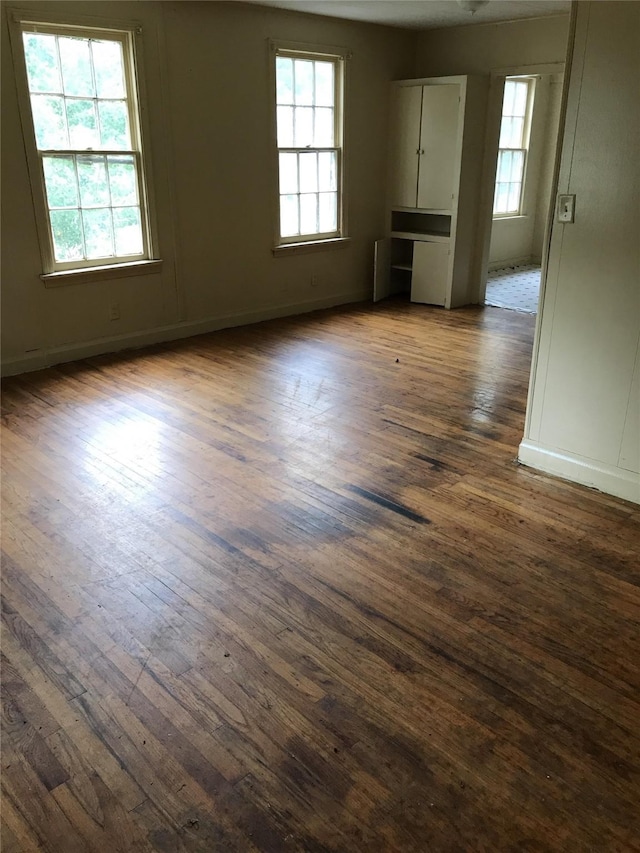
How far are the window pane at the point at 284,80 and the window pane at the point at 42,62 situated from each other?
1.93 meters

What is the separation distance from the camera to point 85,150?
4.62 m

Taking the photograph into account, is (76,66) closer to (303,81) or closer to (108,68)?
(108,68)

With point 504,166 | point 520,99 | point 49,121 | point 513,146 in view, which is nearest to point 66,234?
point 49,121

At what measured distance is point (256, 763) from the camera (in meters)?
1.71

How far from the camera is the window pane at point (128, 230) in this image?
4961 mm

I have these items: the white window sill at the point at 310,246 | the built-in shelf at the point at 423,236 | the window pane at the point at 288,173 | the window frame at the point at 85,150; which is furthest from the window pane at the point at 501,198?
the window frame at the point at 85,150

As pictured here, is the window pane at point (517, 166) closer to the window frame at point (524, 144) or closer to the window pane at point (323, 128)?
the window frame at point (524, 144)

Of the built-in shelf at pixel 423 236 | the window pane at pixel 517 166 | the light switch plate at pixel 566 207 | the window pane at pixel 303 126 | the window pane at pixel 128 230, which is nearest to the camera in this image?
the light switch plate at pixel 566 207

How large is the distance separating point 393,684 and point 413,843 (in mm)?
493

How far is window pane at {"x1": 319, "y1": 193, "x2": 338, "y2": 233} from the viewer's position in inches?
250

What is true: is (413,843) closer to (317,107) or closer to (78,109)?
(78,109)

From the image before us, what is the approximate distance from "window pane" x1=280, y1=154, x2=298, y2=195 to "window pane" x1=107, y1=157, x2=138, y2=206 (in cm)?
146

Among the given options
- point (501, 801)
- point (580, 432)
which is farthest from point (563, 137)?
point (501, 801)

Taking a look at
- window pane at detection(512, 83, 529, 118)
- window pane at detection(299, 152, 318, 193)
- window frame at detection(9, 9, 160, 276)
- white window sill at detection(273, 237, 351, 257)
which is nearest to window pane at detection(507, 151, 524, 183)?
window pane at detection(512, 83, 529, 118)
